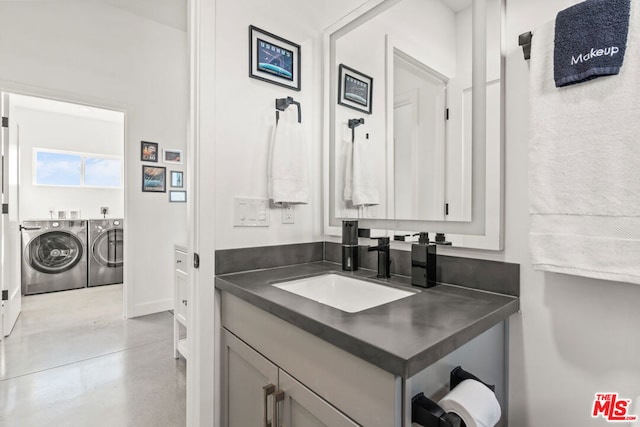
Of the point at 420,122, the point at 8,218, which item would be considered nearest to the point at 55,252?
the point at 8,218

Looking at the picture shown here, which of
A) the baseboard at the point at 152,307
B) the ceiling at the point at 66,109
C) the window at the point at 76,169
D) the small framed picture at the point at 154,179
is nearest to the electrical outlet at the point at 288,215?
the small framed picture at the point at 154,179

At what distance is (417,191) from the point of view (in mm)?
1299

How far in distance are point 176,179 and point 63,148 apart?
2.88m

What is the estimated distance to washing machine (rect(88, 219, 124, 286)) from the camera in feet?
14.6

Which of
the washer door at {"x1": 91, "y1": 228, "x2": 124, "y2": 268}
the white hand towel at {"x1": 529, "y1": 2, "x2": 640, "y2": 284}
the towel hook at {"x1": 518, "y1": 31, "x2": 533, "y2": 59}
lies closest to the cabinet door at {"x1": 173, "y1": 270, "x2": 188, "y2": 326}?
the white hand towel at {"x1": 529, "y1": 2, "x2": 640, "y2": 284}

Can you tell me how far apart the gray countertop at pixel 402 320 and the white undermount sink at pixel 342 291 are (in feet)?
0.25

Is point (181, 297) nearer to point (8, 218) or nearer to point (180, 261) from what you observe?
point (180, 261)

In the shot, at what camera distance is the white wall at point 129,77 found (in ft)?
9.06

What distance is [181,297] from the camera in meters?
2.21

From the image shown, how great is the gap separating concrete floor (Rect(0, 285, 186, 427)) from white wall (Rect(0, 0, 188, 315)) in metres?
0.57

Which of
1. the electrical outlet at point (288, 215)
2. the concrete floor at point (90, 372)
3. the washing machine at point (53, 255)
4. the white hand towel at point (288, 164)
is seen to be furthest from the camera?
the washing machine at point (53, 255)

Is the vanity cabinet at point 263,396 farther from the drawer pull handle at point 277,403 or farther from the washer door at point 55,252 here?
the washer door at point 55,252

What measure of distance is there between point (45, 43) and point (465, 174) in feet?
12.6

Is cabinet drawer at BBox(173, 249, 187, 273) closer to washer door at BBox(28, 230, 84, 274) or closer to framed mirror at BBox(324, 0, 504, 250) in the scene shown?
framed mirror at BBox(324, 0, 504, 250)
